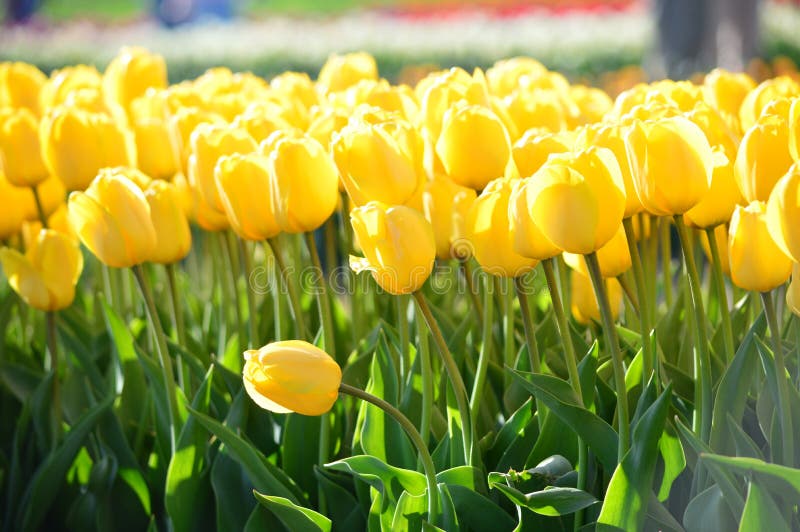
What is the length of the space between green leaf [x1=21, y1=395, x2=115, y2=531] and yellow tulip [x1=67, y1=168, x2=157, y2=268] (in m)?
0.22

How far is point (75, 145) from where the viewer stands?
5.86 ft

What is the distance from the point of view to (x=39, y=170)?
1.90m

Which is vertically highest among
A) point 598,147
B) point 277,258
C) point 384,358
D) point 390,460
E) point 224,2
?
point 224,2

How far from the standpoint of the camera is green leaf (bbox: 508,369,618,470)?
3.61 ft

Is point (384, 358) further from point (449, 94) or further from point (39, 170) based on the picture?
Answer: point (39, 170)

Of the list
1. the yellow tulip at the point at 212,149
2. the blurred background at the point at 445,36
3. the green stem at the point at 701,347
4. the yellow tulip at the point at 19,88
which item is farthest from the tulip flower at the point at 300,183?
the blurred background at the point at 445,36

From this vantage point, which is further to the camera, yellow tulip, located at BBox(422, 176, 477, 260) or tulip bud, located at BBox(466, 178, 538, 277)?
yellow tulip, located at BBox(422, 176, 477, 260)

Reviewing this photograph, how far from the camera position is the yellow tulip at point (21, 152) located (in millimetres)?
1870

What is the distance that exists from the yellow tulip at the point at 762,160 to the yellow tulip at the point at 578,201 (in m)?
0.21

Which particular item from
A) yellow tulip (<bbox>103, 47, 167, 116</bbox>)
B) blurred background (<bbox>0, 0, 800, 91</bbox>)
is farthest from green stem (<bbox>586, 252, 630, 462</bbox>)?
blurred background (<bbox>0, 0, 800, 91</bbox>)

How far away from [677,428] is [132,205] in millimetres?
784

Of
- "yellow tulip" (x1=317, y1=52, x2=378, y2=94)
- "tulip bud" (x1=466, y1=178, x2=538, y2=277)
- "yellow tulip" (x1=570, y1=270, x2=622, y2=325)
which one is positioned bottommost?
"yellow tulip" (x1=570, y1=270, x2=622, y2=325)

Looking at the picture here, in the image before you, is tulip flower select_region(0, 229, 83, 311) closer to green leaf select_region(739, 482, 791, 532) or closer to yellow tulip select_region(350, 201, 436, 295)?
yellow tulip select_region(350, 201, 436, 295)

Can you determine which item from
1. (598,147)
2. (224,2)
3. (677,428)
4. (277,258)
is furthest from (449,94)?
(224,2)
